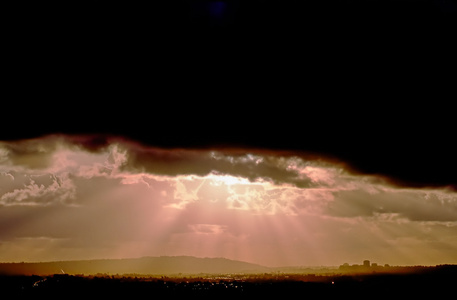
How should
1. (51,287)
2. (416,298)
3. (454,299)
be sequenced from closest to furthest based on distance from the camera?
(454,299), (416,298), (51,287)

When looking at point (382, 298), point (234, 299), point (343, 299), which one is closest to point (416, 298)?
point (382, 298)

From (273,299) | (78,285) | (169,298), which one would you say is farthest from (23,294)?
(273,299)

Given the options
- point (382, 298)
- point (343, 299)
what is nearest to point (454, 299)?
point (382, 298)

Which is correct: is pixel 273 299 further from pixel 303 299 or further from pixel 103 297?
pixel 103 297

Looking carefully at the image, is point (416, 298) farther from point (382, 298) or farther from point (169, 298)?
point (169, 298)

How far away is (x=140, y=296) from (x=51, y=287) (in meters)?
17.8

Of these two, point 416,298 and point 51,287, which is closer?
point 416,298

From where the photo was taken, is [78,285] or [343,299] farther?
[78,285]

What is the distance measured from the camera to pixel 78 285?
321ft

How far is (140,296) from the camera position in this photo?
90750 mm

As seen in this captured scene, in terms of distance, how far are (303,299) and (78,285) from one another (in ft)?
152

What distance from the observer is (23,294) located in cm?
8319

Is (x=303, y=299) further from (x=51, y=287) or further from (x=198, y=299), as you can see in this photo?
(x=51, y=287)

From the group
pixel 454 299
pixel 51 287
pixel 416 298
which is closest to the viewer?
pixel 454 299
